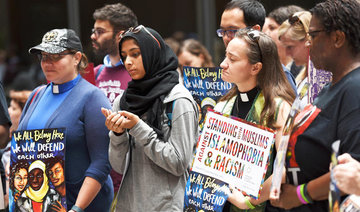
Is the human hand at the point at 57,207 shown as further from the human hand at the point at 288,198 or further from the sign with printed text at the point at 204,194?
the human hand at the point at 288,198

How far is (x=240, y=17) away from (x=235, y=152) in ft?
5.05

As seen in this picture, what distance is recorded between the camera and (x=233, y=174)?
9.88 ft

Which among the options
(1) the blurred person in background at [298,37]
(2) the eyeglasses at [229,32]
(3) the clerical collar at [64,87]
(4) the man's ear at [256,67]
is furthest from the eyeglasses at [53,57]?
(1) the blurred person in background at [298,37]

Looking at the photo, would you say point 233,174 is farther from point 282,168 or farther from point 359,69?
point 359,69

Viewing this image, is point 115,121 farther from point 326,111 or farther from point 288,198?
point 326,111

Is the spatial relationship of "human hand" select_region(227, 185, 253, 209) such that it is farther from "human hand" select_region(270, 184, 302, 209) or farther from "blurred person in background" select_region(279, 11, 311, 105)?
"blurred person in background" select_region(279, 11, 311, 105)

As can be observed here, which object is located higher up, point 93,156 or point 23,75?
point 93,156

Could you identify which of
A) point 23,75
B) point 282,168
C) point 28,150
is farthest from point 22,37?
point 282,168

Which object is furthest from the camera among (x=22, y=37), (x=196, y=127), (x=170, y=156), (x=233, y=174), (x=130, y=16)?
(x=22, y=37)

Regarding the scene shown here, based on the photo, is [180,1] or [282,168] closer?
[282,168]

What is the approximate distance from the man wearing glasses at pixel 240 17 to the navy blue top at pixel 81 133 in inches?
42.1

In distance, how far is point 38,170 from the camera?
12.0ft

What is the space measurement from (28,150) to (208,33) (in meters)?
5.58

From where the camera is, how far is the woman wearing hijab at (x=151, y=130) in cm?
335
